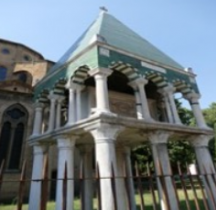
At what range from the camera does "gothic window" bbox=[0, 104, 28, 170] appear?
1497 cm

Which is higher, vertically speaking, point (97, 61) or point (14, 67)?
point (14, 67)

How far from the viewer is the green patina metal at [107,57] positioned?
23.7 feet

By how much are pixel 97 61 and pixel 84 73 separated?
1.06 meters

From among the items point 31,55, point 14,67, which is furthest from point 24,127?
point 31,55

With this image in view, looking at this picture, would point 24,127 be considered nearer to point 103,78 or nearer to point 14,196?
point 14,196

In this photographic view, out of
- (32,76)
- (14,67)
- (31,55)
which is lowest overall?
(32,76)

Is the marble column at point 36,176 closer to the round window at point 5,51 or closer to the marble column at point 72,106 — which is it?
the marble column at point 72,106

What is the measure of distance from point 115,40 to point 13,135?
11.6 meters

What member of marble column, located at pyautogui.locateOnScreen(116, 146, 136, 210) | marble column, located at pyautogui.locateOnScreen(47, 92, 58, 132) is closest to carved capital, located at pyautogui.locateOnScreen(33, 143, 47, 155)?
marble column, located at pyautogui.locateOnScreen(47, 92, 58, 132)

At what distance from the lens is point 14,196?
14.2 meters

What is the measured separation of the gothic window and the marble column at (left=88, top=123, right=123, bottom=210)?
37.0 ft

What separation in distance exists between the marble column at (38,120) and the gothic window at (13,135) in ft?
24.2

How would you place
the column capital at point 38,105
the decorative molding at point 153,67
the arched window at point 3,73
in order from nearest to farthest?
the decorative molding at point 153,67 → the column capital at point 38,105 → the arched window at point 3,73

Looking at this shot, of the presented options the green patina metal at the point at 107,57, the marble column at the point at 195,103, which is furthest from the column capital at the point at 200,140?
the green patina metal at the point at 107,57
